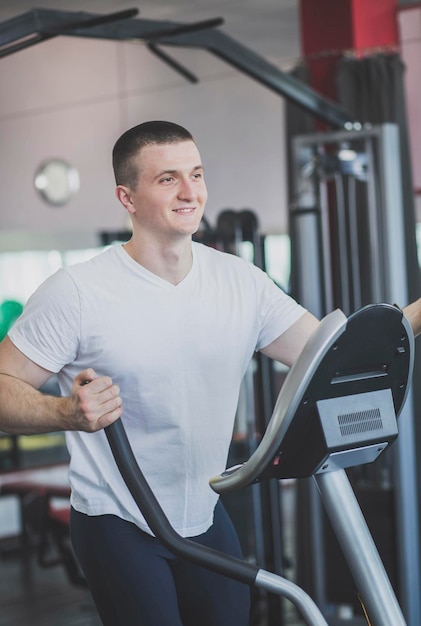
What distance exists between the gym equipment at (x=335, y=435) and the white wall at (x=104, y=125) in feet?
14.9

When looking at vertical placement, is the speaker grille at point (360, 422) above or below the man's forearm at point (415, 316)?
below

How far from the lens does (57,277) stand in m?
1.83

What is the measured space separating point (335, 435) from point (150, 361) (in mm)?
451

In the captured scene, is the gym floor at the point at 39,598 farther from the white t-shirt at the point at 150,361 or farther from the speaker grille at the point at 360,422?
the speaker grille at the point at 360,422

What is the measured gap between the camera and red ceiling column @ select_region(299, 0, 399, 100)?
4316mm

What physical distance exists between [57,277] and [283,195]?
5257 mm

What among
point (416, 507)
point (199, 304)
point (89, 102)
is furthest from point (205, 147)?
point (199, 304)

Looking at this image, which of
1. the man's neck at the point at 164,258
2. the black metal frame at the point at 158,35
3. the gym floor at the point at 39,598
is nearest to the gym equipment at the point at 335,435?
the man's neck at the point at 164,258

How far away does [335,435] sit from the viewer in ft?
4.96

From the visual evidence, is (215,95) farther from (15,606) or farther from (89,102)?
(15,606)

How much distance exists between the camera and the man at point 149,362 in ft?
5.94

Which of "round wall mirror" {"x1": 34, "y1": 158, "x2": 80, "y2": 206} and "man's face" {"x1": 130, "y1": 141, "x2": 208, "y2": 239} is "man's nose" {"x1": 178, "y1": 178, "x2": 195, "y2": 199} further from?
"round wall mirror" {"x1": 34, "y1": 158, "x2": 80, "y2": 206}

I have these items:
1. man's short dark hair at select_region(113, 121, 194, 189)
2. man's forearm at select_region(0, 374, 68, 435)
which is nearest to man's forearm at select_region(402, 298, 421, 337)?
man's short dark hair at select_region(113, 121, 194, 189)

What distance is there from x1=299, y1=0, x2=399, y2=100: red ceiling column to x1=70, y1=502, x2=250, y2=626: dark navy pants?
2.79 metres
